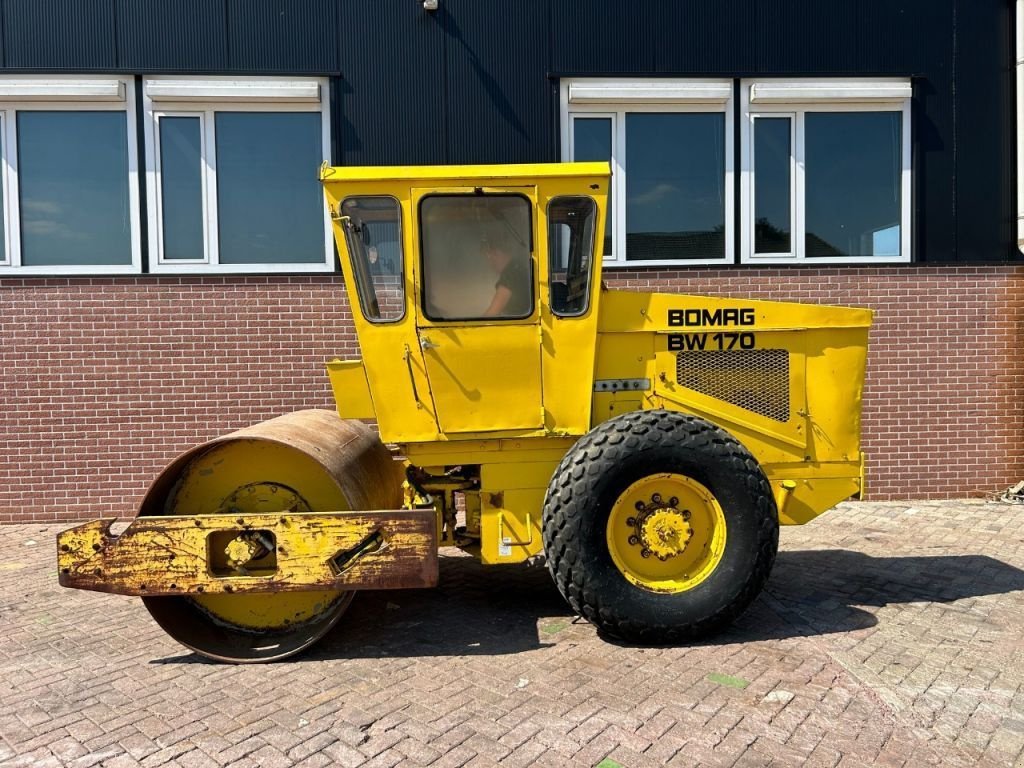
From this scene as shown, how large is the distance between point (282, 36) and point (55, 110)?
7.74 ft

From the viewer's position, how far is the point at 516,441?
429 cm

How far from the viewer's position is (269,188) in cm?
747

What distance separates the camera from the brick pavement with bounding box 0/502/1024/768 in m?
3.06

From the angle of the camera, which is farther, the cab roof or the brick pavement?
the cab roof

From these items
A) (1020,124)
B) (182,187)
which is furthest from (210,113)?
(1020,124)

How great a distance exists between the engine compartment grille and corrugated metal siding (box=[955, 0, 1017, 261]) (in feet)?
15.0

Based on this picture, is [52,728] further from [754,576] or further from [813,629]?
[813,629]

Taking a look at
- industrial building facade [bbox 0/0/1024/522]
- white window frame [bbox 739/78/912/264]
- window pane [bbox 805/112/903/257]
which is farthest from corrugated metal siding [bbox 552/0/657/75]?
window pane [bbox 805/112/903/257]

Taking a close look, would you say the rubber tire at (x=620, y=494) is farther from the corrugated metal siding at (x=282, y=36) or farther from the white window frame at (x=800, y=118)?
the corrugated metal siding at (x=282, y=36)

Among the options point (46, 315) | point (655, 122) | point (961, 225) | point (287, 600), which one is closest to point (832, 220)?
point (961, 225)

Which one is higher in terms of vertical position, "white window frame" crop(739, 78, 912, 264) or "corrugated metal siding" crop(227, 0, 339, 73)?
"corrugated metal siding" crop(227, 0, 339, 73)

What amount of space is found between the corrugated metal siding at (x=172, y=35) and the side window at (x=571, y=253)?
4.86 meters

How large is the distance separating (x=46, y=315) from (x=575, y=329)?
581 centimetres

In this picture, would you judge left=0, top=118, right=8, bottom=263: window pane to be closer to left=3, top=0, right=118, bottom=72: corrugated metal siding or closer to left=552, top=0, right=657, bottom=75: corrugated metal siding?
left=3, top=0, right=118, bottom=72: corrugated metal siding
